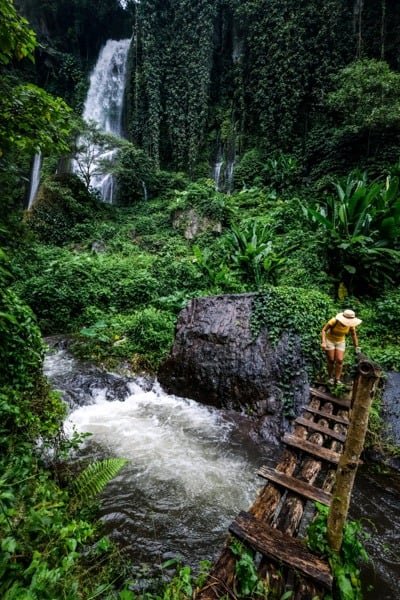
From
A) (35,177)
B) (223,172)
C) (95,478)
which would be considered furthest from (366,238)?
(35,177)

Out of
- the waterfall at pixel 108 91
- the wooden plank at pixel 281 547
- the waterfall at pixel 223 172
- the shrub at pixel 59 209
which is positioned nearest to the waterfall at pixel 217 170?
the waterfall at pixel 223 172

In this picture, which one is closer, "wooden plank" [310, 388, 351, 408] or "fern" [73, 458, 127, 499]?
"fern" [73, 458, 127, 499]

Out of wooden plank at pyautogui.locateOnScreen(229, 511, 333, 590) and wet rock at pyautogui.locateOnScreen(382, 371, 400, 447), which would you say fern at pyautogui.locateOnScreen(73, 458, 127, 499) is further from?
wet rock at pyautogui.locateOnScreen(382, 371, 400, 447)

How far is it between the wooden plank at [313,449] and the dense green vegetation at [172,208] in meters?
1.36

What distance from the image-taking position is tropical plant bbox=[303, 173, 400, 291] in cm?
655

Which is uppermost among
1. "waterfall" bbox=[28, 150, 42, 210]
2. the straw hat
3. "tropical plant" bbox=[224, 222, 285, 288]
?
"waterfall" bbox=[28, 150, 42, 210]

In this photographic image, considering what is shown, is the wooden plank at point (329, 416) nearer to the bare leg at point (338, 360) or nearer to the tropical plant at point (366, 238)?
the bare leg at point (338, 360)

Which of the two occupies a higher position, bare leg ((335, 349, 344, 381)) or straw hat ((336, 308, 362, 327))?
straw hat ((336, 308, 362, 327))

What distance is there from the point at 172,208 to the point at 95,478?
1390 centimetres

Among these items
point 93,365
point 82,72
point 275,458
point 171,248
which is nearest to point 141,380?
point 93,365

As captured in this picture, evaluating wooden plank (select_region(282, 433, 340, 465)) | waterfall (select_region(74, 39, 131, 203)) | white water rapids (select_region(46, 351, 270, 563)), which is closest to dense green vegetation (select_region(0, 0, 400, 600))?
white water rapids (select_region(46, 351, 270, 563))

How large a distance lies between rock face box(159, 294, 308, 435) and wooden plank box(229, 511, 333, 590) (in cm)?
→ 234

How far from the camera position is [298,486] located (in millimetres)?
2648

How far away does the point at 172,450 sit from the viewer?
412 cm
